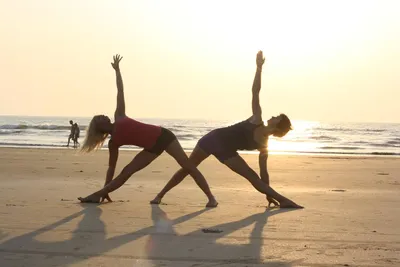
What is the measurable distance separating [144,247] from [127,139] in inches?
102

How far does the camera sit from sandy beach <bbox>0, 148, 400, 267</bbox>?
14.6 ft

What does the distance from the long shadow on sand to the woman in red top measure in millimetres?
1402

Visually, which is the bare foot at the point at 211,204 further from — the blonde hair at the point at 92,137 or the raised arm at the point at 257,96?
the blonde hair at the point at 92,137

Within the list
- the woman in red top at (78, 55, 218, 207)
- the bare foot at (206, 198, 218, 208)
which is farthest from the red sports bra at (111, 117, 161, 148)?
the bare foot at (206, 198, 218, 208)

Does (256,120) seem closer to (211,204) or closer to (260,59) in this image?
(260,59)

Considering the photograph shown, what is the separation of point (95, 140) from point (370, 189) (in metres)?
5.31

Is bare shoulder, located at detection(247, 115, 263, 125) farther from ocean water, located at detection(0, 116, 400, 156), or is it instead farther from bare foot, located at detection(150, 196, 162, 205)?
bare foot, located at detection(150, 196, 162, 205)

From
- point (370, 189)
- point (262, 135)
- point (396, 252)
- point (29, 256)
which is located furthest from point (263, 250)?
point (370, 189)

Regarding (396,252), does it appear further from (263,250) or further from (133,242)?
(133,242)

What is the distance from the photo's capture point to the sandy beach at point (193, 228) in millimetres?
4445

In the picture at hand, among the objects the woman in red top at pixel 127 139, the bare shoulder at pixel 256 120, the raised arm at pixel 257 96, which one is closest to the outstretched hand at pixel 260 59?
the raised arm at pixel 257 96

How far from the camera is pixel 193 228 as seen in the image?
5.69 meters

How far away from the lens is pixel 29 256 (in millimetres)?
4441

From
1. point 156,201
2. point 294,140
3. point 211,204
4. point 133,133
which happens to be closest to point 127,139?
point 133,133
